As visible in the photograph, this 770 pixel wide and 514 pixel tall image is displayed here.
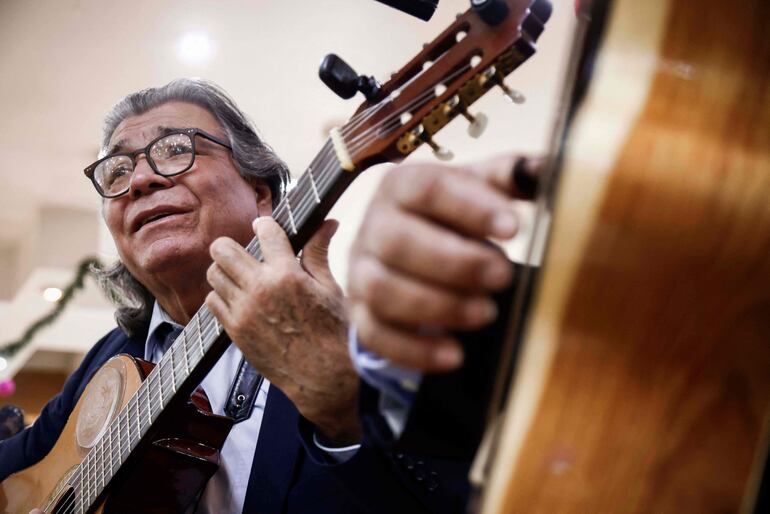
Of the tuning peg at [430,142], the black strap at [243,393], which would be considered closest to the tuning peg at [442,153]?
the tuning peg at [430,142]

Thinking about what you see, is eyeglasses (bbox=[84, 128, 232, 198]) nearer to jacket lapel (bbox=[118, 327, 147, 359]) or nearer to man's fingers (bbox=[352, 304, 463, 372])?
jacket lapel (bbox=[118, 327, 147, 359])

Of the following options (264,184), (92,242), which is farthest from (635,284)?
(92,242)

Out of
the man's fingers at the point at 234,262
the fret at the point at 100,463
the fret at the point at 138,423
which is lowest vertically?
the fret at the point at 100,463

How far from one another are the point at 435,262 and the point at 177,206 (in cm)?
76

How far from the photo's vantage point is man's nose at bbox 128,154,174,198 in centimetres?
92

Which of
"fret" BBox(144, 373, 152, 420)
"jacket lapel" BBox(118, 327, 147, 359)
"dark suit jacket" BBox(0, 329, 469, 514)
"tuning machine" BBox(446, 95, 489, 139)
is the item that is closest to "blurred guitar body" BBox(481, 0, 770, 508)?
"dark suit jacket" BBox(0, 329, 469, 514)

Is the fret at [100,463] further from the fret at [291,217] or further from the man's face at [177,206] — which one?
the fret at [291,217]

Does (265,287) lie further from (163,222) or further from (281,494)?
(163,222)

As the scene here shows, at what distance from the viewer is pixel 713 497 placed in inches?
8.2

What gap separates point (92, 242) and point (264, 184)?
2.90m

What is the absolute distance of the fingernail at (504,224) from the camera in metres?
0.23

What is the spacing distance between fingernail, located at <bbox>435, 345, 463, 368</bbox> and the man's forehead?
88 cm

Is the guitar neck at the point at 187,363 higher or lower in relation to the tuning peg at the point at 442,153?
lower

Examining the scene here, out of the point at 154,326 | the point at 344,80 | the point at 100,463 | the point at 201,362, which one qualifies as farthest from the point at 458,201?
the point at 154,326
